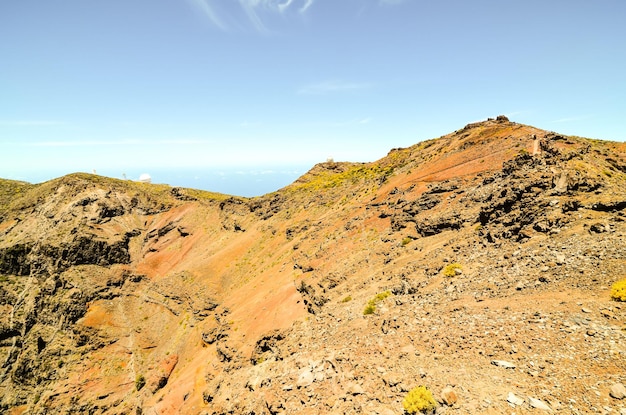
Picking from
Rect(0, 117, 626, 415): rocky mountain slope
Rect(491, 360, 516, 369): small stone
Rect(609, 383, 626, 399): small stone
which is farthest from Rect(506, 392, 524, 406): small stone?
Rect(609, 383, 626, 399): small stone

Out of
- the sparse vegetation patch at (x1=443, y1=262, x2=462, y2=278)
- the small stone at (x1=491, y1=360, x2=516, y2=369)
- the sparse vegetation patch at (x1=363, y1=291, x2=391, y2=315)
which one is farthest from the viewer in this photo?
the sparse vegetation patch at (x1=363, y1=291, x2=391, y2=315)

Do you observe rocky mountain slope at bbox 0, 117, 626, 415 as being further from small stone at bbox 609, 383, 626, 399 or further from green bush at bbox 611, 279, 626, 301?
green bush at bbox 611, 279, 626, 301

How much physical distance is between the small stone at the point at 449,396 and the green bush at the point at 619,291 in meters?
8.00

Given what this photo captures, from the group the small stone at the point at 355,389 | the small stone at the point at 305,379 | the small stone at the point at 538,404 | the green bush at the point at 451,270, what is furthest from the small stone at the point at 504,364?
the small stone at the point at 305,379

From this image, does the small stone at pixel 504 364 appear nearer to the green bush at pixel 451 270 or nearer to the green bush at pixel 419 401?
the green bush at pixel 419 401

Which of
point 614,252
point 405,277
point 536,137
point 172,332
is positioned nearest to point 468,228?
point 405,277

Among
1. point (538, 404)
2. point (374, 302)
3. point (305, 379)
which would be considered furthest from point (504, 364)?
point (374, 302)

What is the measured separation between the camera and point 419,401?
11.7m

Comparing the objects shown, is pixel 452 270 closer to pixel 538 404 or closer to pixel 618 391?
A: pixel 538 404

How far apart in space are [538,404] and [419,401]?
3987 mm

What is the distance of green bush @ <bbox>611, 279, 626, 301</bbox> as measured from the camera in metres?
12.0

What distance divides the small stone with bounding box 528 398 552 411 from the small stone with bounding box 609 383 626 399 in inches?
71.2

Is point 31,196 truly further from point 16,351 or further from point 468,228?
point 468,228

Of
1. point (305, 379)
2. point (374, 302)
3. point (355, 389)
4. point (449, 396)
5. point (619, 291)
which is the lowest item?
point (305, 379)
